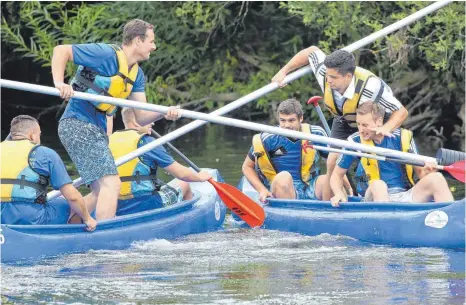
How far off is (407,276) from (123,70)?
237 cm

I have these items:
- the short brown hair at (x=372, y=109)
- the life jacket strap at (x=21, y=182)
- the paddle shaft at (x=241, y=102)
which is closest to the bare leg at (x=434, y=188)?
the short brown hair at (x=372, y=109)

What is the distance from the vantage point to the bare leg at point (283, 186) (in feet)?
28.9

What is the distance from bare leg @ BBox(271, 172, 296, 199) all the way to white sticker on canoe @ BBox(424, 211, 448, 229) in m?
1.29

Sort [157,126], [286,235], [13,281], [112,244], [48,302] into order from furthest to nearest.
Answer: [157,126] → [286,235] → [112,244] → [13,281] → [48,302]

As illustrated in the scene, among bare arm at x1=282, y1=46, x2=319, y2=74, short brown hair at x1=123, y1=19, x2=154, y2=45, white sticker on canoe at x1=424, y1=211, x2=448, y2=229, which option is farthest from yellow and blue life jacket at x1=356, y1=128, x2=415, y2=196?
short brown hair at x1=123, y1=19, x2=154, y2=45

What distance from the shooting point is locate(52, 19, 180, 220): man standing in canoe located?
7914 millimetres

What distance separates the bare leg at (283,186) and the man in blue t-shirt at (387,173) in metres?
0.48

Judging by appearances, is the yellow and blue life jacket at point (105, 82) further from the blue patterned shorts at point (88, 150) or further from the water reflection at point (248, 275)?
the water reflection at point (248, 275)

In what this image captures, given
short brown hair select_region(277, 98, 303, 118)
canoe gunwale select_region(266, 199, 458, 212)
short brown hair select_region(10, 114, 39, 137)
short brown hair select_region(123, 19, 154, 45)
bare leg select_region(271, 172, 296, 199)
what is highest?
short brown hair select_region(123, 19, 154, 45)

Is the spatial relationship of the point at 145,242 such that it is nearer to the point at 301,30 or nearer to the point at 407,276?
the point at 407,276

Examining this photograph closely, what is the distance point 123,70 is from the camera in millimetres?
8078

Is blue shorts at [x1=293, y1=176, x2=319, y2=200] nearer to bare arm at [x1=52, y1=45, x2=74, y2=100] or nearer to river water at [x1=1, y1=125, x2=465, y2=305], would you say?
river water at [x1=1, y1=125, x2=465, y2=305]

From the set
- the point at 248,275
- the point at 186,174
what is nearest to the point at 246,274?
the point at 248,275

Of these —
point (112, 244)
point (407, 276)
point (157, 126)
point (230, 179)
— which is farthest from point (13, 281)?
point (157, 126)
